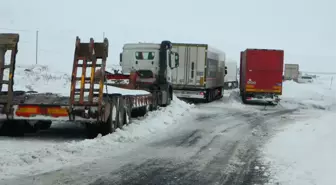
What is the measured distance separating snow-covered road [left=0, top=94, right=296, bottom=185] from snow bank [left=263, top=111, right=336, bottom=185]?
0.35 m

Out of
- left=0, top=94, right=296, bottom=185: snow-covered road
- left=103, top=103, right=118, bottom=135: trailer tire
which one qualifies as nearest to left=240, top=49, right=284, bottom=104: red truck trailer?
left=0, top=94, right=296, bottom=185: snow-covered road

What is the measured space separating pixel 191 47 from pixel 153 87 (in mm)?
8641

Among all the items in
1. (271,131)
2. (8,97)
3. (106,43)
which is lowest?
(271,131)

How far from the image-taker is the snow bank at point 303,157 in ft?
23.2

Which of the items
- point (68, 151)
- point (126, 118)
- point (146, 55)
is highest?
point (146, 55)

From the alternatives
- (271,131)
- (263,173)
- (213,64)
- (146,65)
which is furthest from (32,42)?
(263,173)

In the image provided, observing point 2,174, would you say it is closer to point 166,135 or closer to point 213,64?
point 166,135

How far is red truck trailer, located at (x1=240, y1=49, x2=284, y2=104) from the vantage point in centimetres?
2633

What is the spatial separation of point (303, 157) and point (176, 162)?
2.51 meters

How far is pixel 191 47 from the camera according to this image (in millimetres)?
25500

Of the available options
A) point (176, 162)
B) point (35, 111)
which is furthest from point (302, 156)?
point (35, 111)

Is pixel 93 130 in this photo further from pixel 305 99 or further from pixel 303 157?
pixel 305 99

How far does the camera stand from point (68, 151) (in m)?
8.63

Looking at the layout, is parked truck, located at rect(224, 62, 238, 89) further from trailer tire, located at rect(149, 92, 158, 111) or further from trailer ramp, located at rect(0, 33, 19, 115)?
trailer ramp, located at rect(0, 33, 19, 115)
